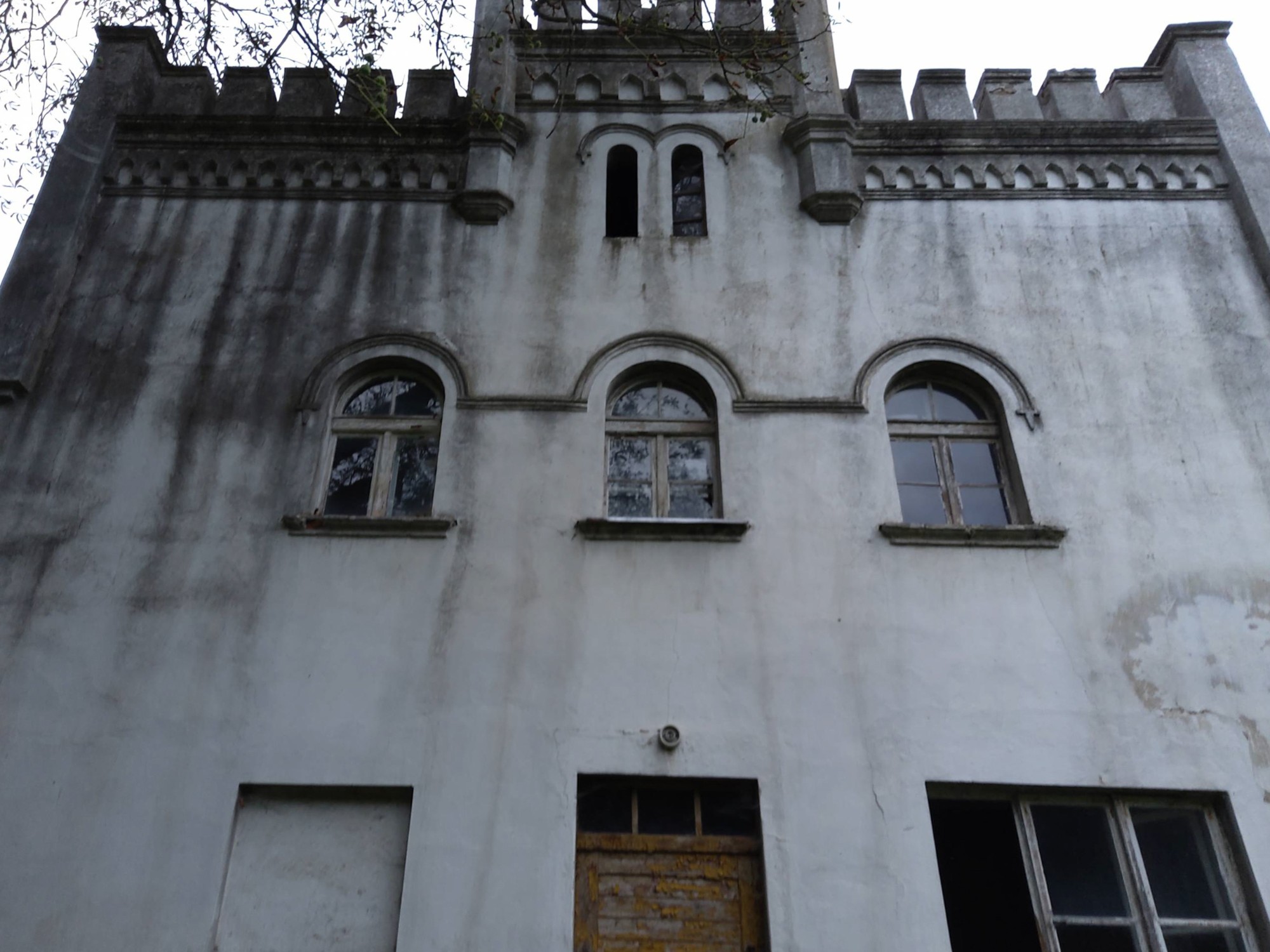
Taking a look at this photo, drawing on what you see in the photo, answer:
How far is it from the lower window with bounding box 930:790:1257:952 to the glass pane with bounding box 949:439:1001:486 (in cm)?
238

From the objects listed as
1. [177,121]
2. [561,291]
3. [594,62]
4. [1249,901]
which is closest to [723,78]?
[594,62]

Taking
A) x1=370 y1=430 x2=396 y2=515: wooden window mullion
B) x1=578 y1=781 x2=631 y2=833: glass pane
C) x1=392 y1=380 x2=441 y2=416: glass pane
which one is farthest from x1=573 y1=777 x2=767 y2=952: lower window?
x1=392 y1=380 x2=441 y2=416: glass pane

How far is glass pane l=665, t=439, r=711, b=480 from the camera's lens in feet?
24.5

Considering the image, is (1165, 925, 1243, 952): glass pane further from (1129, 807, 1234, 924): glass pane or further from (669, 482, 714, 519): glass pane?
(669, 482, 714, 519): glass pane

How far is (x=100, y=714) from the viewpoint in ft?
20.5

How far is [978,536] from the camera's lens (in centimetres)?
691

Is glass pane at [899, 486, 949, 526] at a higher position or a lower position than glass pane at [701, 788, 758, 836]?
higher

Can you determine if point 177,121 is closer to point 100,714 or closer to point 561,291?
point 561,291

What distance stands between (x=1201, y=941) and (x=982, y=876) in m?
1.30

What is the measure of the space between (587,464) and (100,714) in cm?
363

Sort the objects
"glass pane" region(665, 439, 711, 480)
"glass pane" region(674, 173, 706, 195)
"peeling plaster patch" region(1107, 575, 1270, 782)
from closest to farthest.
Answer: "peeling plaster patch" region(1107, 575, 1270, 782), "glass pane" region(665, 439, 711, 480), "glass pane" region(674, 173, 706, 195)

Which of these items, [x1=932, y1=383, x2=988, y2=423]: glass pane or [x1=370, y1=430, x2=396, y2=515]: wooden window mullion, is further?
[x1=932, y1=383, x2=988, y2=423]: glass pane

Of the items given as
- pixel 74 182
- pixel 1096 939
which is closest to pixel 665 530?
pixel 1096 939

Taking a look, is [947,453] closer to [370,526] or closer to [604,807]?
[604,807]
